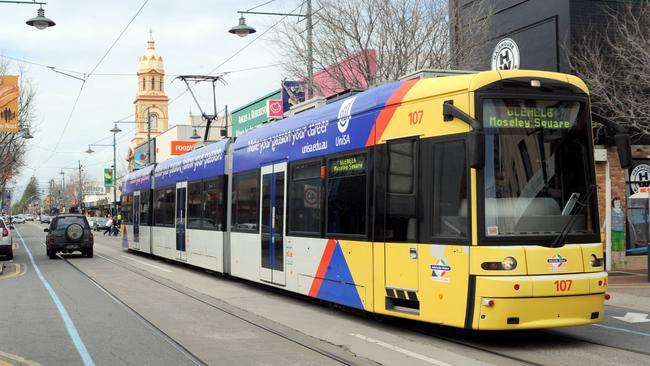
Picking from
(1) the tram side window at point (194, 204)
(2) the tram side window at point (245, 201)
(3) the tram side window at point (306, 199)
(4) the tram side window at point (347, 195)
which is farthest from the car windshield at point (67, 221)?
(4) the tram side window at point (347, 195)

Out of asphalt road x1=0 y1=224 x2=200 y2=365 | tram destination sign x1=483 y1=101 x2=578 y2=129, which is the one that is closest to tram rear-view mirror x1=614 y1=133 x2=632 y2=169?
tram destination sign x1=483 y1=101 x2=578 y2=129

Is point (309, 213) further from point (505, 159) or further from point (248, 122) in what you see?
point (248, 122)

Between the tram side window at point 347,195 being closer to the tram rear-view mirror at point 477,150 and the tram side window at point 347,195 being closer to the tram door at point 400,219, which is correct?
the tram door at point 400,219

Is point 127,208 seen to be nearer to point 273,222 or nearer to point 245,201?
point 245,201

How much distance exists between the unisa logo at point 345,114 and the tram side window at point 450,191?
92.8 inches

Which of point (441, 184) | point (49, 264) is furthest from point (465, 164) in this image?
point (49, 264)

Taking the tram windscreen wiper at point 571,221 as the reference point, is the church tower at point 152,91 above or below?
above

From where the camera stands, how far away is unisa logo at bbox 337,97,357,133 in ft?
35.1

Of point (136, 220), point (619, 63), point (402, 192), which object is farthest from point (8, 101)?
point (619, 63)

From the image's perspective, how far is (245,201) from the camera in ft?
49.6

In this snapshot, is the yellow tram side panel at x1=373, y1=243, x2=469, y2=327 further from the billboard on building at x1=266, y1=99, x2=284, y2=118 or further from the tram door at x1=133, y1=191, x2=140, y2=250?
the billboard on building at x1=266, y1=99, x2=284, y2=118

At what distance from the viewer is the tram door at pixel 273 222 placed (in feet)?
42.3

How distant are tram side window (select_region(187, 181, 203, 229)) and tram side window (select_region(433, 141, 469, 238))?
35.8 feet

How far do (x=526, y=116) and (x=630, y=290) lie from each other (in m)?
7.48
